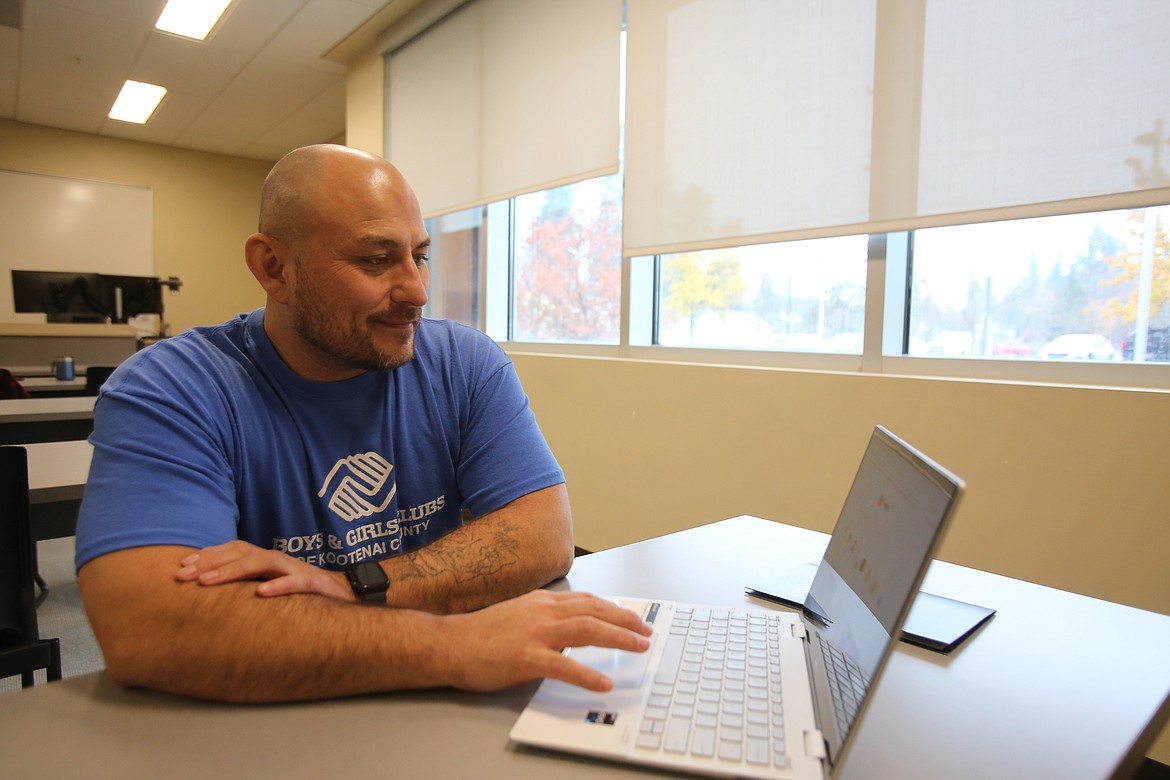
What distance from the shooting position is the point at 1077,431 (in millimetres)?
1664

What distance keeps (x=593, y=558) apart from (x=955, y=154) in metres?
1.58

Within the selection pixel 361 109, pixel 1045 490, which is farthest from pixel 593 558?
pixel 361 109

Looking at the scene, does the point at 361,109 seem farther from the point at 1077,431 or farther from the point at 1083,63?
the point at 1077,431

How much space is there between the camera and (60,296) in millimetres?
5453

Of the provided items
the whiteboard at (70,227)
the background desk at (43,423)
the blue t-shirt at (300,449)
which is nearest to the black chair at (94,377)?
the background desk at (43,423)

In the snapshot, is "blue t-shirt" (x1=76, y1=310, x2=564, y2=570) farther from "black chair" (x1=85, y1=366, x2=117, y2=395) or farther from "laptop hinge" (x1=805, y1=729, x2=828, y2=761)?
"black chair" (x1=85, y1=366, x2=117, y2=395)

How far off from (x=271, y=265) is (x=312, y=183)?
0.16 meters

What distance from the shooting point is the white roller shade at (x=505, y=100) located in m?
3.09

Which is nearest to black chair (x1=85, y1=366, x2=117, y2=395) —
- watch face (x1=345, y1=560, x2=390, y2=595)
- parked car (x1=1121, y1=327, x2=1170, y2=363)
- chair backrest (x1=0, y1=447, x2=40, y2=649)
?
chair backrest (x1=0, y1=447, x2=40, y2=649)

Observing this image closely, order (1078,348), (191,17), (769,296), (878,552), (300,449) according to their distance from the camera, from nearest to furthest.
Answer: (878,552)
(300,449)
(1078,348)
(769,296)
(191,17)

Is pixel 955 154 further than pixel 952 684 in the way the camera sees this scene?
Yes

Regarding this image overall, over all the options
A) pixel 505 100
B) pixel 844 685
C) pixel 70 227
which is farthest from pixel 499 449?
pixel 70 227

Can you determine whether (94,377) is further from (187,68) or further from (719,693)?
(719,693)

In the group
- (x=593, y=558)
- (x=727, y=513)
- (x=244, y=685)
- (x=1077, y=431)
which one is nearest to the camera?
(x=244, y=685)
